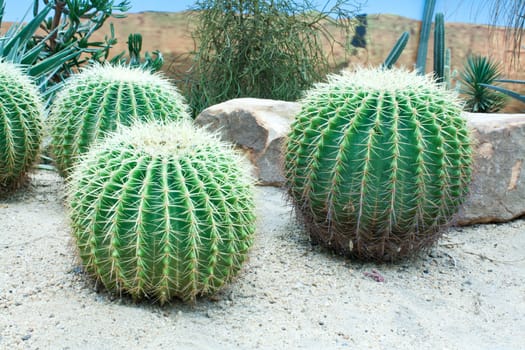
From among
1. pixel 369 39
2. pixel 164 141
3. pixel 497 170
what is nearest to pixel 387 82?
pixel 164 141

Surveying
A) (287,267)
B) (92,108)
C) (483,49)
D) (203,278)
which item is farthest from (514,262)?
(483,49)

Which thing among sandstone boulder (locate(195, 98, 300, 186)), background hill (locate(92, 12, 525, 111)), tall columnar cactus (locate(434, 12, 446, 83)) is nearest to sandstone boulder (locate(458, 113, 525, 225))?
sandstone boulder (locate(195, 98, 300, 186))

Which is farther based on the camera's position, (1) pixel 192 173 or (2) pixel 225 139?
(2) pixel 225 139

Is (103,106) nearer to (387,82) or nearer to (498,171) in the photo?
(387,82)

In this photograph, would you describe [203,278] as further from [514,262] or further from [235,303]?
[514,262]

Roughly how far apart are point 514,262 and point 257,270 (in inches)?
55.2

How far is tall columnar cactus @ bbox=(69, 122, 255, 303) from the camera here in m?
2.16

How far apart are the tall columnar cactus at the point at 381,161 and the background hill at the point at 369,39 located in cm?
454

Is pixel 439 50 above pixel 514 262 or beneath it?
above

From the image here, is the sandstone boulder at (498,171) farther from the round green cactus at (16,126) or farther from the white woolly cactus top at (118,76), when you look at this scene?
the round green cactus at (16,126)

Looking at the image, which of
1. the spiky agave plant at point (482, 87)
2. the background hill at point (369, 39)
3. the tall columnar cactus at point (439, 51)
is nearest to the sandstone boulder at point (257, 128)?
the tall columnar cactus at point (439, 51)

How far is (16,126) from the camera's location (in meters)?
3.46

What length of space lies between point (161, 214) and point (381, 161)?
1019 mm

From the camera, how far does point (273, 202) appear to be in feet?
13.0
